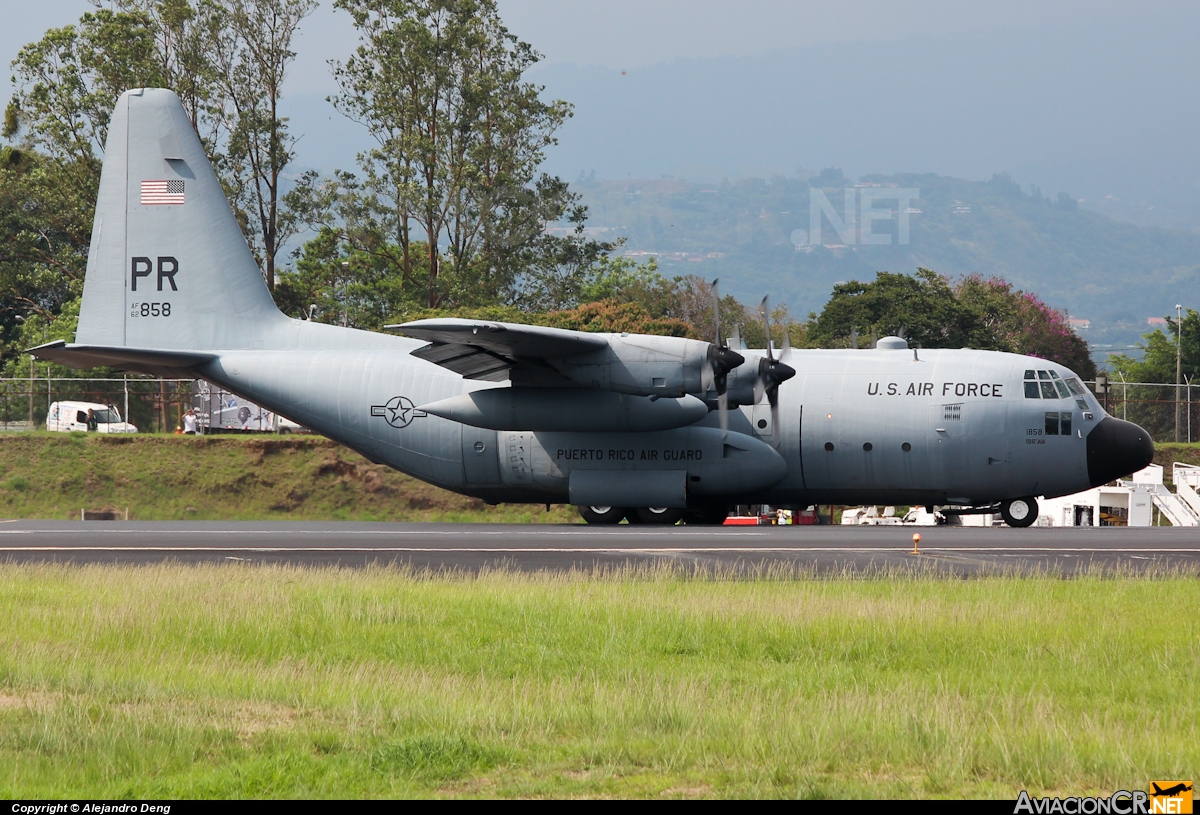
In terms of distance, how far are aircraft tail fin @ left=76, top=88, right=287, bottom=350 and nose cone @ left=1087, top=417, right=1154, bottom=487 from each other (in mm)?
18585

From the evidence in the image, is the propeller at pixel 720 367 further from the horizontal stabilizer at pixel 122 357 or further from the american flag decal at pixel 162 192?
the american flag decal at pixel 162 192

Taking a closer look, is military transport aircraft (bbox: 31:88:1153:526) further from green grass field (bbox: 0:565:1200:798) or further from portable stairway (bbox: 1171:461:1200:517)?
green grass field (bbox: 0:565:1200:798)

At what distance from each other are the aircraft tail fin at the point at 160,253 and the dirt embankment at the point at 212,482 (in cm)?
890

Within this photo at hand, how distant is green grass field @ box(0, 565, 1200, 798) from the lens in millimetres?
7309

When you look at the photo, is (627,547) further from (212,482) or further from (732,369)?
(212,482)

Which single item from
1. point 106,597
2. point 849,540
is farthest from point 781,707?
point 849,540

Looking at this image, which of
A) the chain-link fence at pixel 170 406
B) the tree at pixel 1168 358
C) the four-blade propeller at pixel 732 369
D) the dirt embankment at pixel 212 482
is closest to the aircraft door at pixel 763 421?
the four-blade propeller at pixel 732 369

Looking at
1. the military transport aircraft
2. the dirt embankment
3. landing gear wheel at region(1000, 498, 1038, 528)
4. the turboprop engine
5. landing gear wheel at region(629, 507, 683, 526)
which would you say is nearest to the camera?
the turboprop engine

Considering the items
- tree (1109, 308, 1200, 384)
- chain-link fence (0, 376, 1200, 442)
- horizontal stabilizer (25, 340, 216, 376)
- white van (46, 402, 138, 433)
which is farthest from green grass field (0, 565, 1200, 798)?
tree (1109, 308, 1200, 384)

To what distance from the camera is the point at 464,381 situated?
85.4 ft

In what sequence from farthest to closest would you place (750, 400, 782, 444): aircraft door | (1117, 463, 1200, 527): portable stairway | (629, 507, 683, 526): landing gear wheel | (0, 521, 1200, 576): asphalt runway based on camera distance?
(1117, 463, 1200, 527): portable stairway
(629, 507, 683, 526): landing gear wheel
(750, 400, 782, 444): aircraft door
(0, 521, 1200, 576): asphalt runway

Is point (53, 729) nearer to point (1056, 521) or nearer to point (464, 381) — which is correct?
point (464, 381)

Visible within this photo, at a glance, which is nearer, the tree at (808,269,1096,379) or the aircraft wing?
the aircraft wing

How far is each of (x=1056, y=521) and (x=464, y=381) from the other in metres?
19.4
